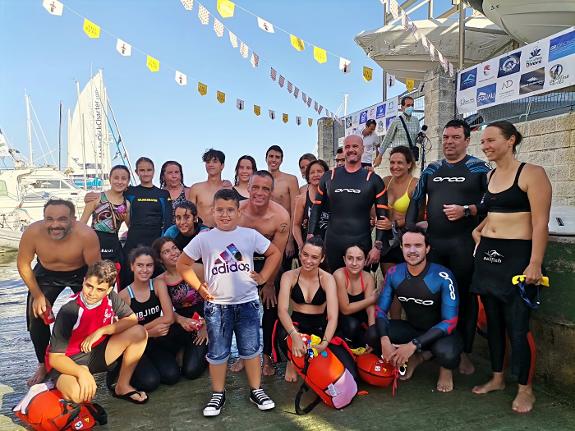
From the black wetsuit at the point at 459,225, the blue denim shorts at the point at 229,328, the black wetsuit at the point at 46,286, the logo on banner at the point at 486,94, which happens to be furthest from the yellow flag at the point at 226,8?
the blue denim shorts at the point at 229,328

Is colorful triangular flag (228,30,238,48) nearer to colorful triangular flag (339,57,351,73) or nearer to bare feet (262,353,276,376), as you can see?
colorful triangular flag (339,57,351,73)

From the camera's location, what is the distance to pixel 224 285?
10.2 ft

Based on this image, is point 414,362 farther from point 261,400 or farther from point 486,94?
point 486,94

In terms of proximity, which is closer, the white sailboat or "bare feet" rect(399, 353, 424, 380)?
"bare feet" rect(399, 353, 424, 380)

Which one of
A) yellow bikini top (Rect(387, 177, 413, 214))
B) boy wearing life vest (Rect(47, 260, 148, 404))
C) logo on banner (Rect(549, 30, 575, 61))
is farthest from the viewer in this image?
logo on banner (Rect(549, 30, 575, 61))

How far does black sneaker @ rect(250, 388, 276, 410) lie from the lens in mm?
3100

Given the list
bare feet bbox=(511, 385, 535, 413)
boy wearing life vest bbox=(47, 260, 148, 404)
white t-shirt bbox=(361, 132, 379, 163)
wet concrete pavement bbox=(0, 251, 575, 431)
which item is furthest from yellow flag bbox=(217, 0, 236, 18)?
bare feet bbox=(511, 385, 535, 413)

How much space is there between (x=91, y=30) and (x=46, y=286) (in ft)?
19.6

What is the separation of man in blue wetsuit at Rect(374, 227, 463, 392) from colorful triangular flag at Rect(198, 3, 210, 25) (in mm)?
6190

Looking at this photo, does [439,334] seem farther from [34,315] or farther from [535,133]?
A: [535,133]

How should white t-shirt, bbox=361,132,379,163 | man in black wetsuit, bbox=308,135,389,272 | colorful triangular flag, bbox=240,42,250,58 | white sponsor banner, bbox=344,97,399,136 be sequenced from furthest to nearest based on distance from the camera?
white sponsor banner, bbox=344,97,399,136 → white t-shirt, bbox=361,132,379,163 → colorful triangular flag, bbox=240,42,250,58 → man in black wetsuit, bbox=308,135,389,272

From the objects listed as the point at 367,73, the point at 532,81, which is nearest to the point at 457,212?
the point at 532,81

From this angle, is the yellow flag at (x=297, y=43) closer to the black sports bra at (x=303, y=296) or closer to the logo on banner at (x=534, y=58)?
the logo on banner at (x=534, y=58)

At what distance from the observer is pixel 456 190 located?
11.8 ft
